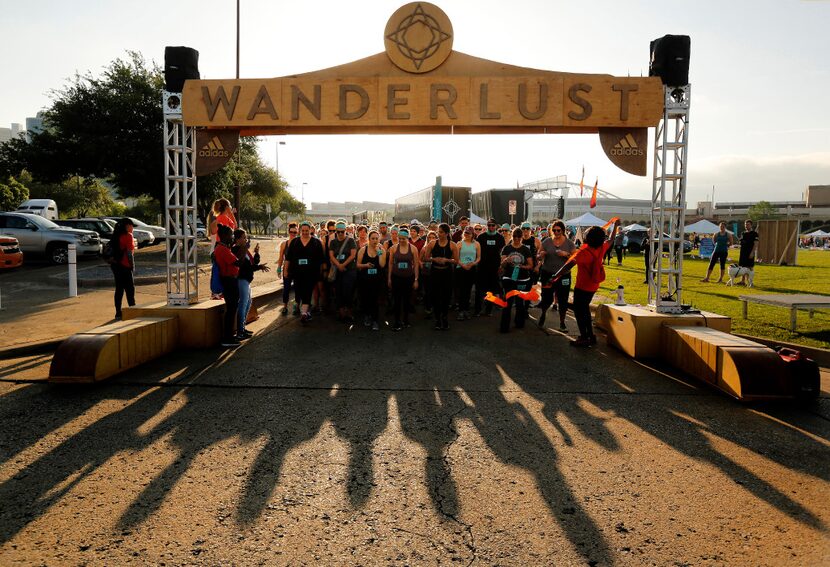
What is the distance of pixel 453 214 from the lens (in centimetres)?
2527

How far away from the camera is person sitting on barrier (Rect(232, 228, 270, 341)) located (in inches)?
312

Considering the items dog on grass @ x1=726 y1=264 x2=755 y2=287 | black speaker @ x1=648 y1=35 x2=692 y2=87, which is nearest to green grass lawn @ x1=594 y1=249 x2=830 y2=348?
dog on grass @ x1=726 y1=264 x2=755 y2=287

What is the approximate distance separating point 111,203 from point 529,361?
74.2 m

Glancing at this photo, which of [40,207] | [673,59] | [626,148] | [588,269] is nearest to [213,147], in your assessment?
[588,269]

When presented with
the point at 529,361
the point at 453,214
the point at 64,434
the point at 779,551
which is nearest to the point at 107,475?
the point at 64,434

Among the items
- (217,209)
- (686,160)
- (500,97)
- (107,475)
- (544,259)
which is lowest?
(107,475)

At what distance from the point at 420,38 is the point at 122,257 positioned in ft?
20.5

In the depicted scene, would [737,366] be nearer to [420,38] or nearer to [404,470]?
[404,470]

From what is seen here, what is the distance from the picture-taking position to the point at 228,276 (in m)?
7.61

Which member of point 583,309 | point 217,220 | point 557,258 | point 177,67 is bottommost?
point 583,309

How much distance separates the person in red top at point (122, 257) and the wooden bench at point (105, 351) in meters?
2.48

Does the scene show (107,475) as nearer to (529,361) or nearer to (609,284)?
(529,361)

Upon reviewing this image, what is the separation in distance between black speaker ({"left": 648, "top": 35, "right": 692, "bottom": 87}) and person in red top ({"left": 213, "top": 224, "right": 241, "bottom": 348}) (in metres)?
6.82

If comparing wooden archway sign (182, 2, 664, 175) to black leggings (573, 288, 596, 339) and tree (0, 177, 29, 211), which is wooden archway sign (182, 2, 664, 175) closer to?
black leggings (573, 288, 596, 339)
